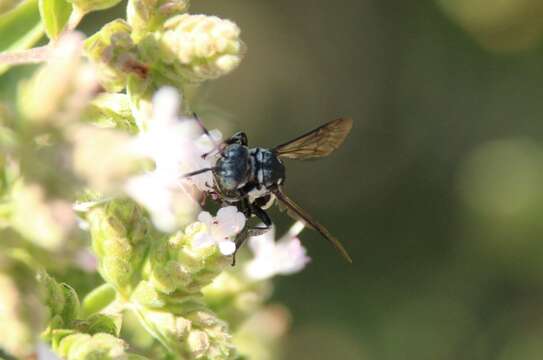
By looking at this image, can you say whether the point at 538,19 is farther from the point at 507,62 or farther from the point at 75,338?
Answer: the point at 75,338

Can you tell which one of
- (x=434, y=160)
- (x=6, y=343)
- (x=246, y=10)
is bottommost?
(x=434, y=160)

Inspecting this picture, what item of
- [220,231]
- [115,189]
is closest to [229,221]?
[220,231]

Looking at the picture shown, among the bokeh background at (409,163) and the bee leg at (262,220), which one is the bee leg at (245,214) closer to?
the bee leg at (262,220)

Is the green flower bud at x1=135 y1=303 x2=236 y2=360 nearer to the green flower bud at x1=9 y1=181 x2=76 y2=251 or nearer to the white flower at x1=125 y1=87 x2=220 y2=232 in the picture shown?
the white flower at x1=125 y1=87 x2=220 y2=232

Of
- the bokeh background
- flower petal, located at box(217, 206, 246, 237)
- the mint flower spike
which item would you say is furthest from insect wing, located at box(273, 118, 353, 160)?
the bokeh background

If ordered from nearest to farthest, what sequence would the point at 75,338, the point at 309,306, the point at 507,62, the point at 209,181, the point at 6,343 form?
the point at 6,343 → the point at 75,338 → the point at 209,181 → the point at 309,306 → the point at 507,62

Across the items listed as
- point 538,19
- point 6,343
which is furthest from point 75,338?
point 538,19

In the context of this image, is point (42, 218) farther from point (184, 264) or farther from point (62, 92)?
point (184, 264)

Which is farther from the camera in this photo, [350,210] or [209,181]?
[350,210]
